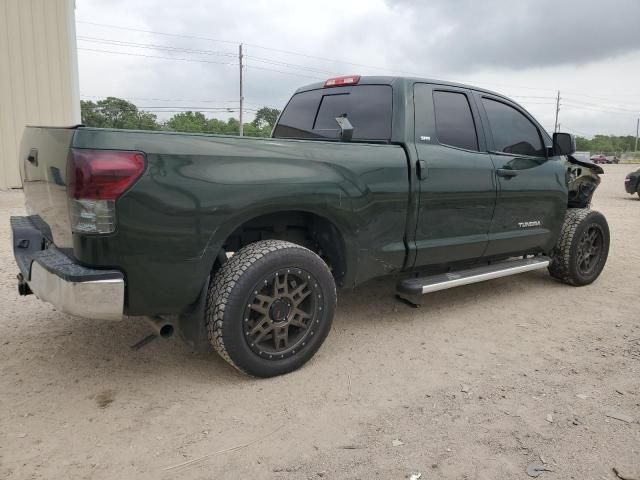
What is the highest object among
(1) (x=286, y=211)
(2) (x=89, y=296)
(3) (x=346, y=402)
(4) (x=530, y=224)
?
(1) (x=286, y=211)

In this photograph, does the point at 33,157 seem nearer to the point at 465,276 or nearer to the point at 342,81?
the point at 342,81

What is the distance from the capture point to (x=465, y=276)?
13.5 feet

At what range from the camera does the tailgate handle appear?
3057 mm

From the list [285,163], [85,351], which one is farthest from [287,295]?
[85,351]

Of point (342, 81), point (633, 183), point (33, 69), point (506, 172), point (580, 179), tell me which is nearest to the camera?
point (342, 81)

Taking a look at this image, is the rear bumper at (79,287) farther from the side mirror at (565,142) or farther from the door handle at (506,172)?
the side mirror at (565,142)

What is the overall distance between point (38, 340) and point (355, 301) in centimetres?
249

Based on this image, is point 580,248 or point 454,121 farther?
point 580,248

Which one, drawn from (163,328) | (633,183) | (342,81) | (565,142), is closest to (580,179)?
(565,142)

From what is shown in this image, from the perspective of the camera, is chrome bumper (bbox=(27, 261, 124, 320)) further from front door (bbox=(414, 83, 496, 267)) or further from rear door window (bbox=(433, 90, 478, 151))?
rear door window (bbox=(433, 90, 478, 151))

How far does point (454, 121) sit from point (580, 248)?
2236 millimetres

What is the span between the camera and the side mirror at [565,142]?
15.7 feet

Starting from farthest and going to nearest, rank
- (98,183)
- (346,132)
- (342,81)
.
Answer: (342,81), (346,132), (98,183)

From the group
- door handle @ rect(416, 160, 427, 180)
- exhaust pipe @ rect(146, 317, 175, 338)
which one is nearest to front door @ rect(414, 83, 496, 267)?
door handle @ rect(416, 160, 427, 180)
